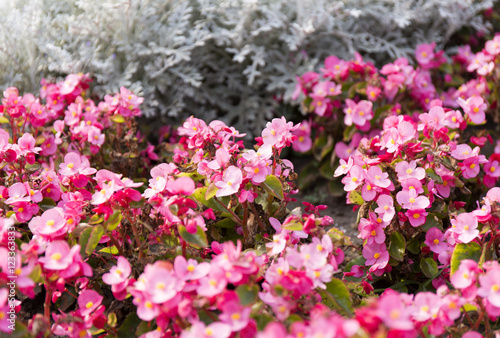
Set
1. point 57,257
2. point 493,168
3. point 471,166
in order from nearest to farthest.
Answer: point 57,257
point 471,166
point 493,168

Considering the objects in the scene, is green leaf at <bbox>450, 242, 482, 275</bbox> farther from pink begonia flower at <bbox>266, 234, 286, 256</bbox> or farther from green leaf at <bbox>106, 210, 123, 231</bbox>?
green leaf at <bbox>106, 210, 123, 231</bbox>

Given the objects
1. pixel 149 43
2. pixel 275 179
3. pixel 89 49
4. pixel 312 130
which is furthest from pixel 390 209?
pixel 89 49

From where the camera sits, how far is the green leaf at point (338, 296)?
3.60ft

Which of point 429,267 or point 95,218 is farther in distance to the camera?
point 429,267

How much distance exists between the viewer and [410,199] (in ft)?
4.26

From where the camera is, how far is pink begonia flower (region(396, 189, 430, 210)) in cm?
130

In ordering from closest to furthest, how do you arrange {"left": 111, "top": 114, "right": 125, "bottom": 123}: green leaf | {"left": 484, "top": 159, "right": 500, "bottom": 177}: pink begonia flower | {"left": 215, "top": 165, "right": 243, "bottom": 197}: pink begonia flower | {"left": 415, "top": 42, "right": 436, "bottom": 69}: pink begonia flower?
{"left": 215, "top": 165, "right": 243, "bottom": 197}: pink begonia flower
{"left": 484, "top": 159, "right": 500, "bottom": 177}: pink begonia flower
{"left": 111, "top": 114, "right": 125, "bottom": 123}: green leaf
{"left": 415, "top": 42, "right": 436, "bottom": 69}: pink begonia flower

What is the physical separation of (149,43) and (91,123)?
73 cm

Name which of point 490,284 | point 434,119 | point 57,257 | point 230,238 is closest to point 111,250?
point 57,257

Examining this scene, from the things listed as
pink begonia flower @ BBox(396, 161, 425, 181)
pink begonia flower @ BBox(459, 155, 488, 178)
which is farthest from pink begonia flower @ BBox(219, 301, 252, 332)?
pink begonia flower @ BBox(459, 155, 488, 178)

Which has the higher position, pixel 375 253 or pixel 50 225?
pixel 50 225

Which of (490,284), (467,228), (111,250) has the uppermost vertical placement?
(490,284)

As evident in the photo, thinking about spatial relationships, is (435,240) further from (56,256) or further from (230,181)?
(56,256)

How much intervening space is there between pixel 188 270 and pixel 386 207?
626mm
